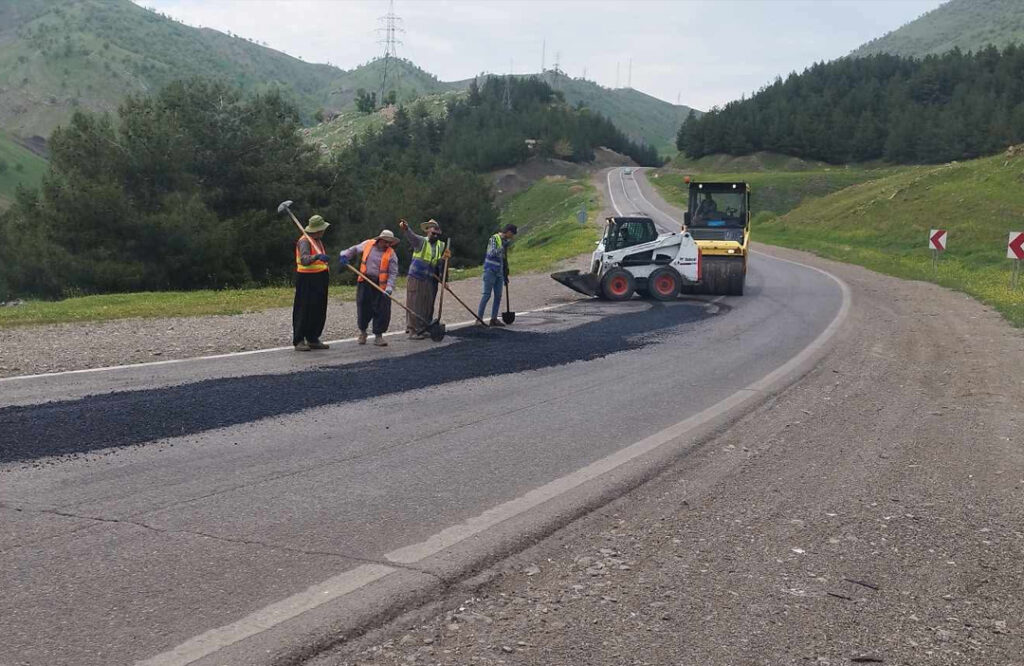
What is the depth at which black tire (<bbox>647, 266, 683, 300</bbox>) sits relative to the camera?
21719 mm

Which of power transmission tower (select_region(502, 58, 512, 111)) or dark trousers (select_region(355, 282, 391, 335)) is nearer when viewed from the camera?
dark trousers (select_region(355, 282, 391, 335))

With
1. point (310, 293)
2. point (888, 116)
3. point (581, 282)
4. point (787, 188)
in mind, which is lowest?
point (581, 282)

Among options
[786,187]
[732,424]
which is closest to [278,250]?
[732,424]

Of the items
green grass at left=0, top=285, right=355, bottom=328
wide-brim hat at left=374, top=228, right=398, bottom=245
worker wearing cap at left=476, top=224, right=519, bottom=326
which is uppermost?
wide-brim hat at left=374, top=228, right=398, bottom=245

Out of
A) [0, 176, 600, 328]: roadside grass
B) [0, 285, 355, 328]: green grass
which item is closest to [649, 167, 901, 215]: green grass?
[0, 176, 600, 328]: roadside grass

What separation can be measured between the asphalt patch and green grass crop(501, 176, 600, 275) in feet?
52.1

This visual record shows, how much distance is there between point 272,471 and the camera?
6199mm

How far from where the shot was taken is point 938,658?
374cm

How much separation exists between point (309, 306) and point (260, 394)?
3529 millimetres

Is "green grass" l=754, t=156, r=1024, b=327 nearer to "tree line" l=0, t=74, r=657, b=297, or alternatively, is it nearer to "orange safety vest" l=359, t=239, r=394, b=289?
"orange safety vest" l=359, t=239, r=394, b=289

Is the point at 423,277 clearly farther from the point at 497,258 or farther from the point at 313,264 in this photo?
the point at 313,264

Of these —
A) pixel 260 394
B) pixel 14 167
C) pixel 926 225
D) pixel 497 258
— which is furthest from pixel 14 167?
pixel 260 394

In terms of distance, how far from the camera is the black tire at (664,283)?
21.7 metres

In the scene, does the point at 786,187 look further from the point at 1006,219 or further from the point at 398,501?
the point at 398,501
